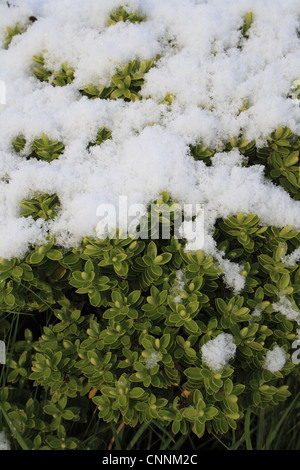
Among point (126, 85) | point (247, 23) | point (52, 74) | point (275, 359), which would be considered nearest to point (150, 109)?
point (126, 85)

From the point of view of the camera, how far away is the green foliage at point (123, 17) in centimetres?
224

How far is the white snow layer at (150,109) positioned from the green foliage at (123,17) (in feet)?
0.15

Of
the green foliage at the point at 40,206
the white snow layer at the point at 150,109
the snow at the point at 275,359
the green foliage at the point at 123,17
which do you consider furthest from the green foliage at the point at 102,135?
the snow at the point at 275,359

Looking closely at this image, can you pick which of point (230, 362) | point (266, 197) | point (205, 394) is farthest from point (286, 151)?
point (205, 394)

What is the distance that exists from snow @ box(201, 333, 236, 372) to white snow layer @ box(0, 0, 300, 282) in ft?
0.76

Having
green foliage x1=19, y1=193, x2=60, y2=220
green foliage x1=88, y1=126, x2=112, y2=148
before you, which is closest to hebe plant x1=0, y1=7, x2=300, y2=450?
green foliage x1=19, y1=193, x2=60, y2=220

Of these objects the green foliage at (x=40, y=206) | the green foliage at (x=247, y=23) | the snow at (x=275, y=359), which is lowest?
the snow at (x=275, y=359)

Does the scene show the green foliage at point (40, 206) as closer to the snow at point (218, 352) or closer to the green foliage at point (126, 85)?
the green foliage at point (126, 85)

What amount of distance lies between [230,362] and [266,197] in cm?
71

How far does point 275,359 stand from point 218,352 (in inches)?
11.7

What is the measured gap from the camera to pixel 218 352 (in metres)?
1.56

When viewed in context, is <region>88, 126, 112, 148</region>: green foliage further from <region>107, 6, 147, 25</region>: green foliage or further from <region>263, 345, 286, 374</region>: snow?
<region>263, 345, 286, 374</region>: snow

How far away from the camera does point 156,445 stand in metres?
2.20
